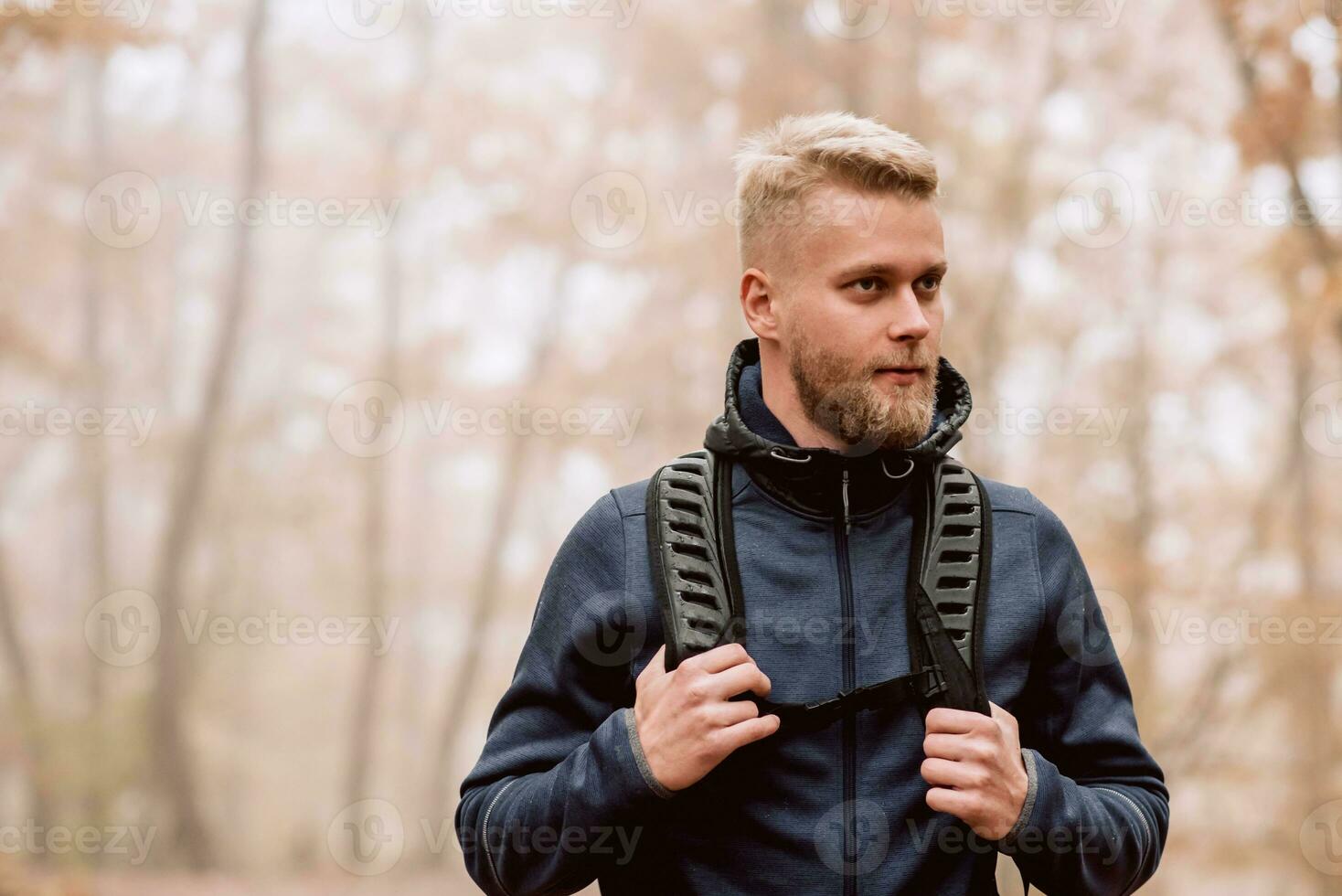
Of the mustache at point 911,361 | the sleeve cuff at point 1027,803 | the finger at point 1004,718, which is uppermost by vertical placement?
the mustache at point 911,361

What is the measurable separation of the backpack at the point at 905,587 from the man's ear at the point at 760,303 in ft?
0.76

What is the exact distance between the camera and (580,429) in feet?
28.3

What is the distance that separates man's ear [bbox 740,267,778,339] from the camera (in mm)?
1982

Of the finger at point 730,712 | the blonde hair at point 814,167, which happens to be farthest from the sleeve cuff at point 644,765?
the blonde hair at point 814,167

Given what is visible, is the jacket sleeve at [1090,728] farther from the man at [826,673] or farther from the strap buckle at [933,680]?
the strap buckle at [933,680]

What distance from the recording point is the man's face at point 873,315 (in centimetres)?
181

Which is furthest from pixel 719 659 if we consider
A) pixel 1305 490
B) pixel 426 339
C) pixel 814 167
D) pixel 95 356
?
pixel 95 356

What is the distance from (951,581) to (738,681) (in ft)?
1.17

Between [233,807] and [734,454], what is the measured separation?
7.48 m

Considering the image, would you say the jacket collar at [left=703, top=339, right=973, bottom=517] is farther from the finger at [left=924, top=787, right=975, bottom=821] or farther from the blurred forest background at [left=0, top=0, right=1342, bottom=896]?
the blurred forest background at [left=0, top=0, right=1342, bottom=896]

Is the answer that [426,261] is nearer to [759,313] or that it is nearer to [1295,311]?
[1295,311]

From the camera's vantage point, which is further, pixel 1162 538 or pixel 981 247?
pixel 981 247

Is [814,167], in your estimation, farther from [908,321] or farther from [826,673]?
[826,673]

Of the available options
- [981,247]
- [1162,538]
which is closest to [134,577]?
[981,247]
